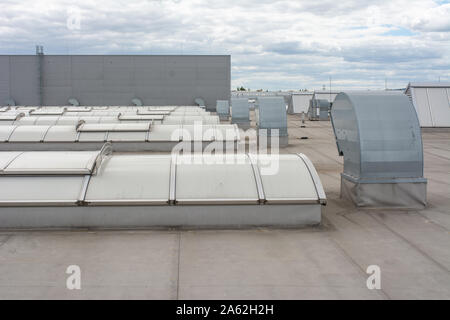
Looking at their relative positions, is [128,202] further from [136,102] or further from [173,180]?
[136,102]

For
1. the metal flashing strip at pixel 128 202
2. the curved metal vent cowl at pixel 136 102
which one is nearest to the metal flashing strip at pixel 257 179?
the metal flashing strip at pixel 128 202

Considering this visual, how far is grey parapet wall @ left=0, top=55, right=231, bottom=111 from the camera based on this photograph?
61.3 m

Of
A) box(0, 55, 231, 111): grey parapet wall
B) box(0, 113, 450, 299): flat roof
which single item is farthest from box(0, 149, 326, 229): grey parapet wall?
box(0, 55, 231, 111): grey parapet wall

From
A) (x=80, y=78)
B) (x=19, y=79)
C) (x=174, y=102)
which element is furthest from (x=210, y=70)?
(x=19, y=79)

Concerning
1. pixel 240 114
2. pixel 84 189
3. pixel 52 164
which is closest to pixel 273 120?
pixel 240 114

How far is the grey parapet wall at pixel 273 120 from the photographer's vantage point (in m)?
27.6

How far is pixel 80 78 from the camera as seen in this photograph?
6175cm

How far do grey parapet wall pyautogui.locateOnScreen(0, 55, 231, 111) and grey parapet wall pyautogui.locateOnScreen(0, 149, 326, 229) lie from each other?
52015 millimetres

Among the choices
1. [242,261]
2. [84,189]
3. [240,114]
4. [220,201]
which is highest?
[240,114]

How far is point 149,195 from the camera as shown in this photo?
9.91 metres

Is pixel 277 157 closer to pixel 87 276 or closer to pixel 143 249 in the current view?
pixel 143 249

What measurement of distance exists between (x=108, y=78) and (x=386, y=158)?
5426cm

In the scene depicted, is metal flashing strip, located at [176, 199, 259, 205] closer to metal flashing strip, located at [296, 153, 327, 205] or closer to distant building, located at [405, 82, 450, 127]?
metal flashing strip, located at [296, 153, 327, 205]
